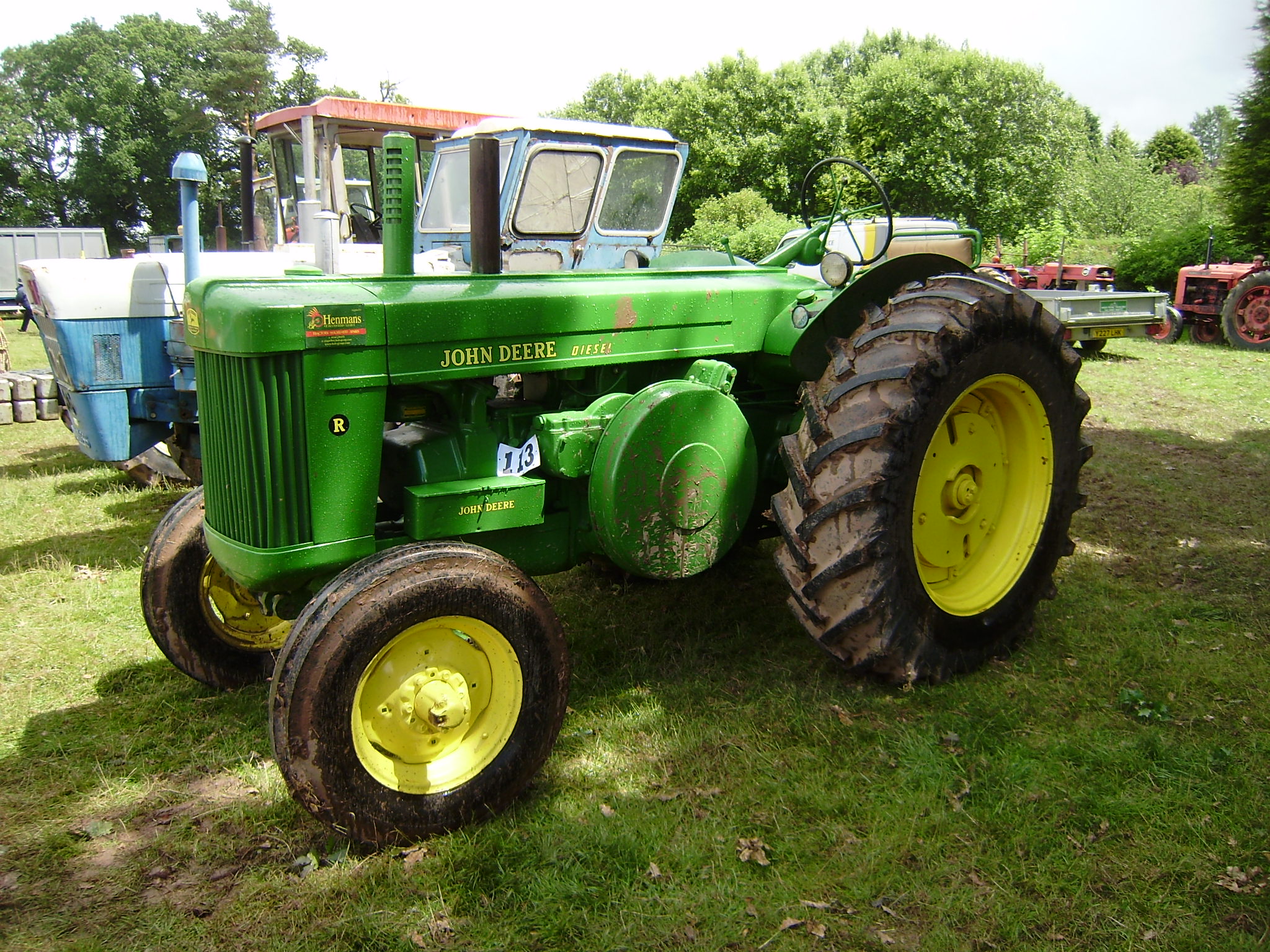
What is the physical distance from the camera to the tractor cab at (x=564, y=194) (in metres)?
5.97

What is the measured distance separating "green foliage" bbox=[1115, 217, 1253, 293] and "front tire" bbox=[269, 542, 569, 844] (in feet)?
54.6

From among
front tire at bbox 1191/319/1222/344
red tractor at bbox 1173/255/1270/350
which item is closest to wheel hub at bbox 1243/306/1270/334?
red tractor at bbox 1173/255/1270/350

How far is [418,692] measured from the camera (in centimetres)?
274

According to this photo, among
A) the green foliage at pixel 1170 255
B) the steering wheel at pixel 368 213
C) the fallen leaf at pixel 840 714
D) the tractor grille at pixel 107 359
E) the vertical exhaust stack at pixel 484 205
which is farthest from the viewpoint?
the green foliage at pixel 1170 255

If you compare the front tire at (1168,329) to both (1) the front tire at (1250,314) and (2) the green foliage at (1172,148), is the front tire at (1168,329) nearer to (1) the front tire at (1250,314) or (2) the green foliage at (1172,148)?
(1) the front tire at (1250,314)

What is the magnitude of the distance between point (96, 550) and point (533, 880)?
13.4ft

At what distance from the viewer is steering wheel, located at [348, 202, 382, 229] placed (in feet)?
26.9

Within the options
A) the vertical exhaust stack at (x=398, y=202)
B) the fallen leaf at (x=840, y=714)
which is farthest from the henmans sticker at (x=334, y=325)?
the fallen leaf at (x=840, y=714)

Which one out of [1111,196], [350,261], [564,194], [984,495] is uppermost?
[1111,196]

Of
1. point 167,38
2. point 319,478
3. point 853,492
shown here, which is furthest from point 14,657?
point 167,38

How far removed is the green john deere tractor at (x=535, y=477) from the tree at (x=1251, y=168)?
528 inches

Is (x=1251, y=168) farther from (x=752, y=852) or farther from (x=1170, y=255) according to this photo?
(x=752, y=852)

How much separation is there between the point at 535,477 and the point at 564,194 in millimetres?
3355

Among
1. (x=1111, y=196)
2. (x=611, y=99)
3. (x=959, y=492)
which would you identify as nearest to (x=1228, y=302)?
(x=959, y=492)
